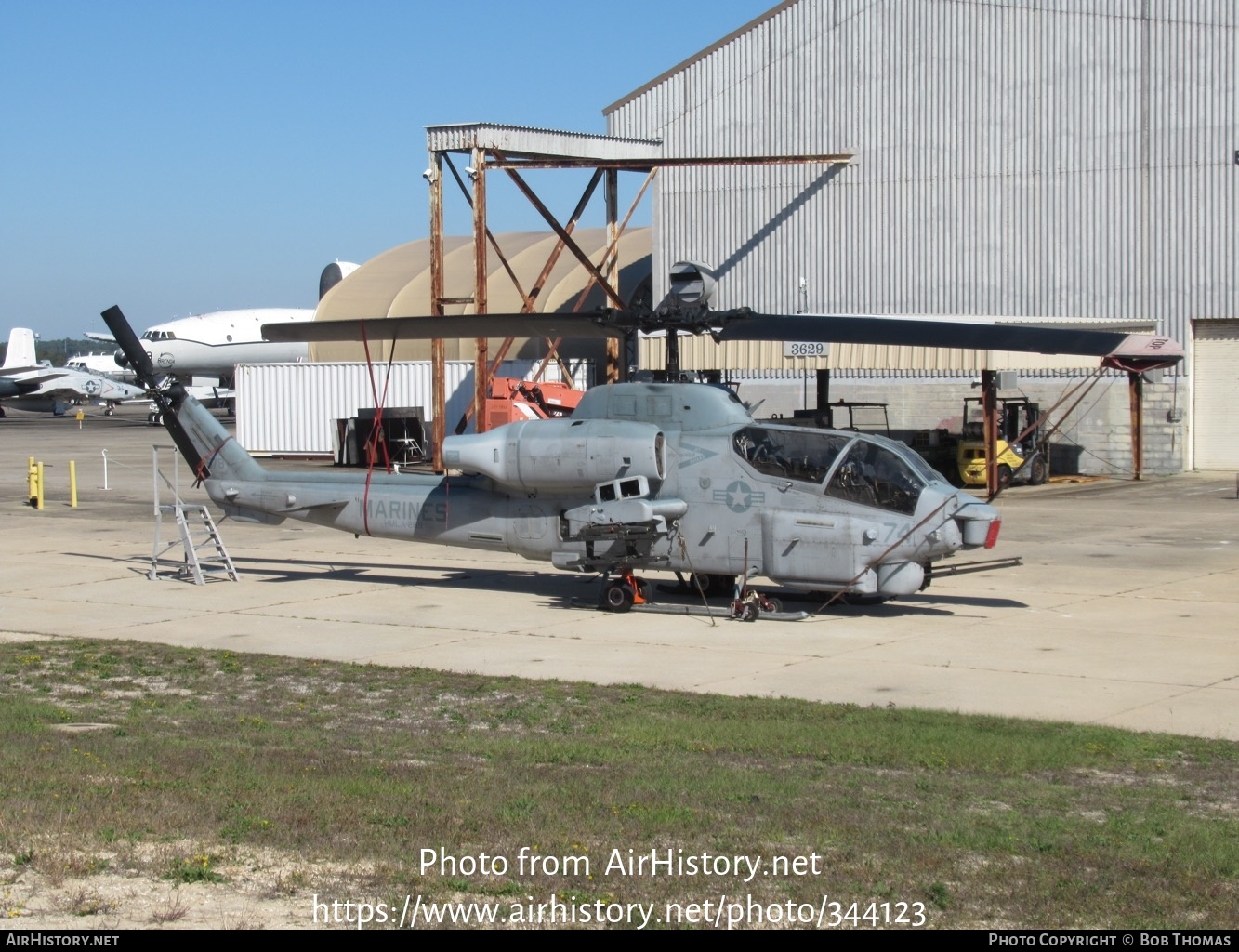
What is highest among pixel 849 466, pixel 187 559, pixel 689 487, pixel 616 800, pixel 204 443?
pixel 204 443

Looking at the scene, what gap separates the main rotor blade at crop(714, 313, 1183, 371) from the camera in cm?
1214

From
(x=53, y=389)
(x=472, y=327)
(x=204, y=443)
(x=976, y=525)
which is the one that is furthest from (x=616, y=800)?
(x=53, y=389)

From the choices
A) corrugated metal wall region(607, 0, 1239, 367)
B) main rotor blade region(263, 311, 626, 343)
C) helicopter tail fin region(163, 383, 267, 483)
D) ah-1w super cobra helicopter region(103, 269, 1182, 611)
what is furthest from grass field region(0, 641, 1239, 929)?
corrugated metal wall region(607, 0, 1239, 367)

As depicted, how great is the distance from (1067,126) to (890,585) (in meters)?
23.7

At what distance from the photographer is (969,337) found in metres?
12.5

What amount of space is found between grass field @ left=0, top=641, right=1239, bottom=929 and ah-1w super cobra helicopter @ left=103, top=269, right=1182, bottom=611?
364 cm

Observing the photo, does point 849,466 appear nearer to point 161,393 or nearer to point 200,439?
point 200,439

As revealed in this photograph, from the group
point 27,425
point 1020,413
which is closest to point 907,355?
point 1020,413

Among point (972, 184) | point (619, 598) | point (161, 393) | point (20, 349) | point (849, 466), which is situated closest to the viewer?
point (849, 466)

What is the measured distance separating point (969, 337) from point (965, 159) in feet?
80.4

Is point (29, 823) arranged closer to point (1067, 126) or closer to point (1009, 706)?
point (1009, 706)

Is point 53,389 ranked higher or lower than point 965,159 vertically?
lower

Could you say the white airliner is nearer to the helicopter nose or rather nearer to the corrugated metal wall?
the corrugated metal wall

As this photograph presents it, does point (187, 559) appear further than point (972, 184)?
No
